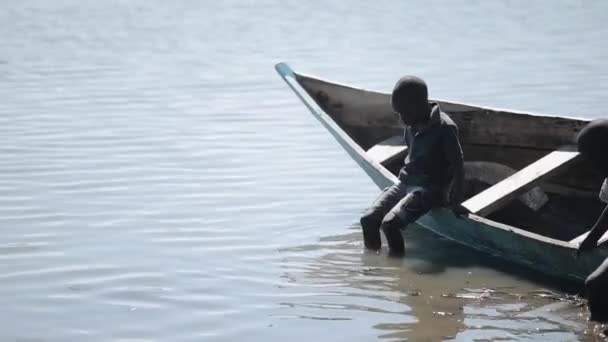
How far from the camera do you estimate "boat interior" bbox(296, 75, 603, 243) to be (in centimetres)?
743

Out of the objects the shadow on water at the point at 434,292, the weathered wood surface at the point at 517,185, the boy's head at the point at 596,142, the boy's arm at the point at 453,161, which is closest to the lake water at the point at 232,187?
the shadow on water at the point at 434,292

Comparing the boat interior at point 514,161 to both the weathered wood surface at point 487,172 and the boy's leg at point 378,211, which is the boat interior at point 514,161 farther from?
the boy's leg at point 378,211

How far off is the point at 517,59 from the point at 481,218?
9.80 metres

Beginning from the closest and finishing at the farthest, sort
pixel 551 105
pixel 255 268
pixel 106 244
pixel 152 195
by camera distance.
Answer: pixel 255 268
pixel 106 244
pixel 152 195
pixel 551 105

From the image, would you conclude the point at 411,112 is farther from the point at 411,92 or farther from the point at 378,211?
the point at 378,211

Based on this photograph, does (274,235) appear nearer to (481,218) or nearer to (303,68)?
(481,218)

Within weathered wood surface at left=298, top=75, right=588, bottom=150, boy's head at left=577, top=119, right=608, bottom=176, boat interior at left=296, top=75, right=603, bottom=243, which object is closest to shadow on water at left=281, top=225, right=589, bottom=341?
boat interior at left=296, top=75, right=603, bottom=243

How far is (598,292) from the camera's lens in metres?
5.70

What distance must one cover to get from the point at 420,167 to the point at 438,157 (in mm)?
142

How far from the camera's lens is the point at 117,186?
9.75 metres

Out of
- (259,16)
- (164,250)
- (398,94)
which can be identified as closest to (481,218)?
(398,94)

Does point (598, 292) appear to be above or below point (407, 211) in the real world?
below

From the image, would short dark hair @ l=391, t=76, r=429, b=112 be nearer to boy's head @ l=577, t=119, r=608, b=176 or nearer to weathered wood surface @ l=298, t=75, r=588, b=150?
weathered wood surface @ l=298, t=75, r=588, b=150

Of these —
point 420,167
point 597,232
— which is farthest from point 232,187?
point 597,232
